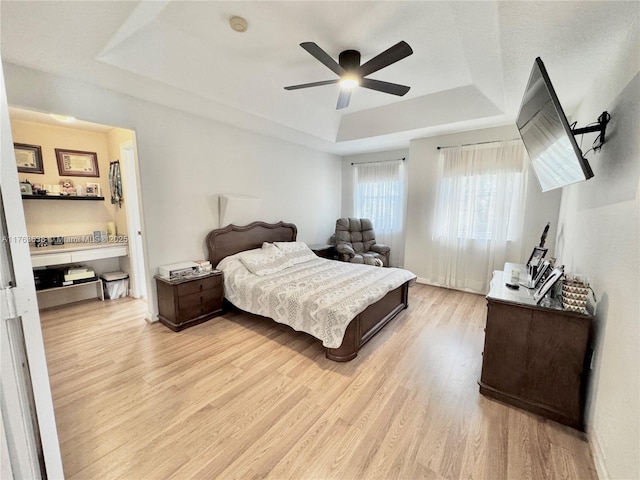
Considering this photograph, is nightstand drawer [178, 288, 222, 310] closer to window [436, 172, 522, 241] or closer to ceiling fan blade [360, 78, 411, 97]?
ceiling fan blade [360, 78, 411, 97]

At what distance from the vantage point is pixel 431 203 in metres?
4.41

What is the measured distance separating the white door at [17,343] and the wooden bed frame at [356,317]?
1.84m

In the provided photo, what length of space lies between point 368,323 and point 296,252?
5.33ft

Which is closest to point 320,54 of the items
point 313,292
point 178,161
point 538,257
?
point 313,292

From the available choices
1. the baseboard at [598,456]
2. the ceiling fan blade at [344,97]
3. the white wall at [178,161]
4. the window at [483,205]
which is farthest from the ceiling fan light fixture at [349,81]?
the baseboard at [598,456]

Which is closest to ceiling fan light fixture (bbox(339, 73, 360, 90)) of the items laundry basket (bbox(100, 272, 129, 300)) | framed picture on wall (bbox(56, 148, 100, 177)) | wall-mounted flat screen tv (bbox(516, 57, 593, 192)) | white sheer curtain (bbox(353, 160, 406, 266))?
wall-mounted flat screen tv (bbox(516, 57, 593, 192))

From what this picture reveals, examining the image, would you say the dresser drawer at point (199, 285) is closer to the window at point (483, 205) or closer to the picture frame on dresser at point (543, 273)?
the picture frame on dresser at point (543, 273)

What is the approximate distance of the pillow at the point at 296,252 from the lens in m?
3.76

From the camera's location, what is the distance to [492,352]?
191cm

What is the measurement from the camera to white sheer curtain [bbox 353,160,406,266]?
17.2 feet

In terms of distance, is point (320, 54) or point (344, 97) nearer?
point (320, 54)

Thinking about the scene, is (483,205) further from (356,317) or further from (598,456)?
(598,456)

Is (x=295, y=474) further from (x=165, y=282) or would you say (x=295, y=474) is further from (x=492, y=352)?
(x=165, y=282)

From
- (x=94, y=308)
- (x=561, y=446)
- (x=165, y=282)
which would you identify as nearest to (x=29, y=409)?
(x=165, y=282)
